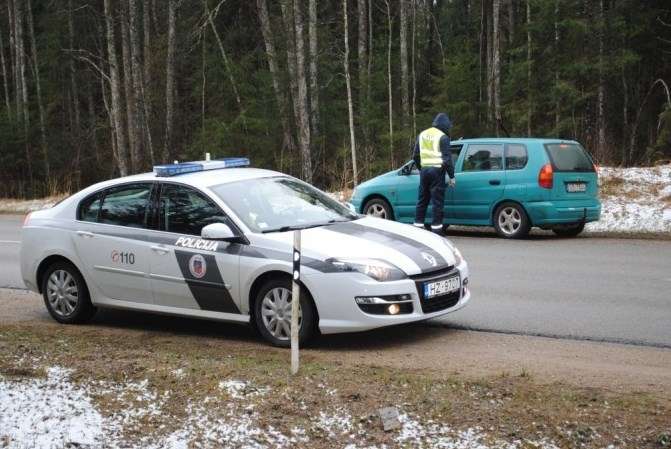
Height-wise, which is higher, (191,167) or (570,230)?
(191,167)

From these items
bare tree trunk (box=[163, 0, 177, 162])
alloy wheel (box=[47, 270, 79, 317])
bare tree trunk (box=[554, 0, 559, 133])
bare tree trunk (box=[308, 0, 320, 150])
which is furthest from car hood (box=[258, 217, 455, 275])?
bare tree trunk (box=[163, 0, 177, 162])

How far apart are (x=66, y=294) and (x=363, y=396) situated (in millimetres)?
4425

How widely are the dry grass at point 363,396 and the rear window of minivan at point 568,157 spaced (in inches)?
345

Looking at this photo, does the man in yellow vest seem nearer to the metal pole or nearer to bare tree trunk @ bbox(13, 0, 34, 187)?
the metal pole

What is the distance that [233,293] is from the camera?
26.0 ft

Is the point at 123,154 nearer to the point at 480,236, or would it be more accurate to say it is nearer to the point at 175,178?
the point at 480,236

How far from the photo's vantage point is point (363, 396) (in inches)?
231


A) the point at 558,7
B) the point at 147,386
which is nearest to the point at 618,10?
the point at 558,7

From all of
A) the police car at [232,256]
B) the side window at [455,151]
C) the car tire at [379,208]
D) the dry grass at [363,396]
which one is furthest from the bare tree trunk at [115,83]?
the dry grass at [363,396]

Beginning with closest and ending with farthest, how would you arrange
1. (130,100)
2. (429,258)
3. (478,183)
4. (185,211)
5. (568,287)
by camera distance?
(429,258), (185,211), (568,287), (478,183), (130,100)

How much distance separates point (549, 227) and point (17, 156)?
31501mm

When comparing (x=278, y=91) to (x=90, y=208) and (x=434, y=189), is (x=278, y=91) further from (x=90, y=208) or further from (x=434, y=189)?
(x=90, y=208)

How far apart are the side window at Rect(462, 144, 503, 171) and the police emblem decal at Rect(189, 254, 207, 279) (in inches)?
335

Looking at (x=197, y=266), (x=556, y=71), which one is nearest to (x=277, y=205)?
(x=197, y=266)
